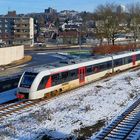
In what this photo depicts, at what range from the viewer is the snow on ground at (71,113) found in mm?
18391

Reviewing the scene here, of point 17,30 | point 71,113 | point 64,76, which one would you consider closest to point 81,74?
point 64,76

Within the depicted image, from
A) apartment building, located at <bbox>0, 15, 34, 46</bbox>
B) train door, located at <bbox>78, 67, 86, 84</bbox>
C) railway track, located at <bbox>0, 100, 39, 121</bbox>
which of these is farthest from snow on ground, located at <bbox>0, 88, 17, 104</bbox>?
apartment building, located at <bbox>0, 15, 34, 46</bbox>

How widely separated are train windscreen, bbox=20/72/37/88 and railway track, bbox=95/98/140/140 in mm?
6704

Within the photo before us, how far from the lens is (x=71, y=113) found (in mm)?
22234

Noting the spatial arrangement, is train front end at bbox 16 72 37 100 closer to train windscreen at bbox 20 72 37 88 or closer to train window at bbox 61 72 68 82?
train windscreen at bbox 20 72 37 88

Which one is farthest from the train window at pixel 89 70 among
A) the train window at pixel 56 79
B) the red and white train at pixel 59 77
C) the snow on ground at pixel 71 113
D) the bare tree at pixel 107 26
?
the bare tree at pixel 107 26

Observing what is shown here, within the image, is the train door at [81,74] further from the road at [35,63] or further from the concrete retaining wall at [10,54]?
the concrete retaining wall at [10,54]

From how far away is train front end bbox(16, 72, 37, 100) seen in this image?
2502 centimetres

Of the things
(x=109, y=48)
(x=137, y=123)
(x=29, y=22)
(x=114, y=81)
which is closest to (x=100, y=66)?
(x=114, y=81)

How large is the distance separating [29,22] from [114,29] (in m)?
48.9

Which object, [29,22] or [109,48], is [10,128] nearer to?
[109,48]

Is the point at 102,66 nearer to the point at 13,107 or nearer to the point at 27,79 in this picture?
the point at 27,79

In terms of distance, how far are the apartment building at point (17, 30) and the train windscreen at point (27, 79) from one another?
97.5 m

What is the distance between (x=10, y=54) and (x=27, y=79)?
105 feet
